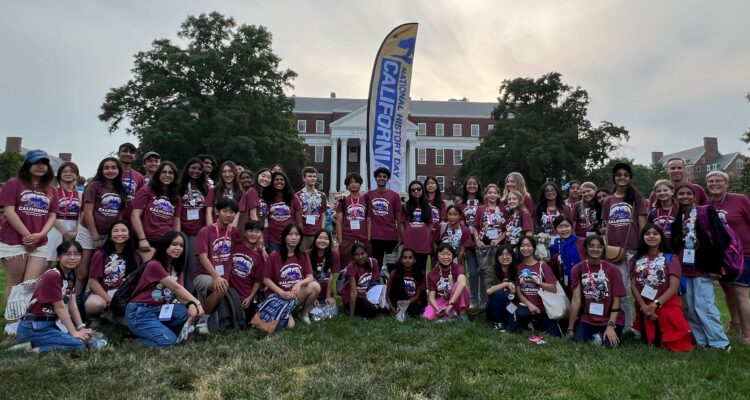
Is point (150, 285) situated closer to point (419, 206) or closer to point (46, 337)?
point (46, 337)

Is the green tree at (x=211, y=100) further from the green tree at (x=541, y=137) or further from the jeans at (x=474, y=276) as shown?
the jeans at (x=474, y=276)

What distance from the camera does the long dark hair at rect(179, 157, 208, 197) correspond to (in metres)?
6.40

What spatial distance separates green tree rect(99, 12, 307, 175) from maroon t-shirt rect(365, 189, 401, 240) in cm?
2385

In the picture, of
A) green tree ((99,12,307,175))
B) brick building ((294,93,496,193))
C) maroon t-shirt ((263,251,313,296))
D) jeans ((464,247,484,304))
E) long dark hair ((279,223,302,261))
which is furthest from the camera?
brick building ((294,93,496,193))

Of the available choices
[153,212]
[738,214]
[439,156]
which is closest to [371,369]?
[153,212]

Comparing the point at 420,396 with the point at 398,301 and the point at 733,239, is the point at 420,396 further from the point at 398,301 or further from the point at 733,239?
the point at 733,239

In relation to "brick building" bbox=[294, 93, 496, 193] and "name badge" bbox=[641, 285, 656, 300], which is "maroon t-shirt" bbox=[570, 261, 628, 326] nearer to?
"name badge" bbox=[641, 285, 656, 300]

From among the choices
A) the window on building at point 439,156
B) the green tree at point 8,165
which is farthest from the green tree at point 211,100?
the window on building at point 439,156

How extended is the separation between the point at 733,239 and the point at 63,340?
742cm

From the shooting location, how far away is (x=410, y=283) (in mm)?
6828

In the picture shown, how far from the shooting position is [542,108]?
37219 millimetres

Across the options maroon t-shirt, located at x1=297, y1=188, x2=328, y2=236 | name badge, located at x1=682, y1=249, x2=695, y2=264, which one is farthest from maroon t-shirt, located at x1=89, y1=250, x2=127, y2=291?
name badge, located at x1=682, y1=249, x2=695, y2=264

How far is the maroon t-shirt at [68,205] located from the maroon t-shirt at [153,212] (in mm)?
931

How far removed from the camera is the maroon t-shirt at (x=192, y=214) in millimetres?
6312
